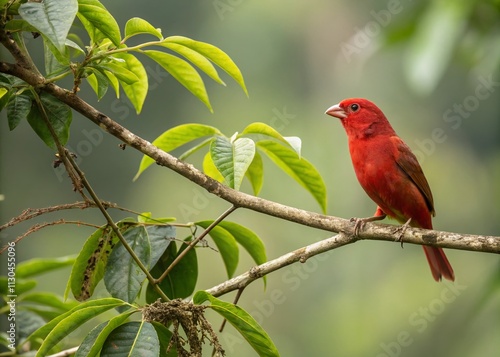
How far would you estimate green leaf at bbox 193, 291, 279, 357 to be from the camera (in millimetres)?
1658

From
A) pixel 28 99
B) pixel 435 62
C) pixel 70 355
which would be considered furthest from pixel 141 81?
pixel 435 62

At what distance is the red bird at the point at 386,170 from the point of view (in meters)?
3.18

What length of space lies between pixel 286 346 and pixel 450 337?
10.4 ft

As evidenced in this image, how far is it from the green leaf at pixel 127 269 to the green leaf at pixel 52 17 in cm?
67

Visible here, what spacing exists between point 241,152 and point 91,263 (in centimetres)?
49

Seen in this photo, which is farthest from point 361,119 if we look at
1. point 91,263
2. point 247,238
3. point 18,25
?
point 18,25

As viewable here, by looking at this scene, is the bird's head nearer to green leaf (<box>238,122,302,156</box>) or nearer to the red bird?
the red bird

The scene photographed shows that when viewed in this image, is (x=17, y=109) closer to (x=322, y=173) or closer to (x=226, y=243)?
(x=226, y=243)

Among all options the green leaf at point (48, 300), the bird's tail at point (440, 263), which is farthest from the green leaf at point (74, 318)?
the bird's tail at point (440, 263)

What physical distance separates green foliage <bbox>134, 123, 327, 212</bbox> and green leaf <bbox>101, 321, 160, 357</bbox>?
0.40 metres

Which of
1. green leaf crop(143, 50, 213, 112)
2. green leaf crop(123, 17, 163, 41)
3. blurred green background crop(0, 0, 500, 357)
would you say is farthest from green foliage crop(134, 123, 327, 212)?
blurred green background crop(0, 0, 500, 357)

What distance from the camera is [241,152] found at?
6.09 ft

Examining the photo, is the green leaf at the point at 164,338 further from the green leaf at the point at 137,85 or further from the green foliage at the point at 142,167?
the green leaf at the point at 137,85

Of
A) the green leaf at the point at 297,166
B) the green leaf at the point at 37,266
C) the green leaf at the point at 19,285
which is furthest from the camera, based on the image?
the green leaf at the point at 37,266
